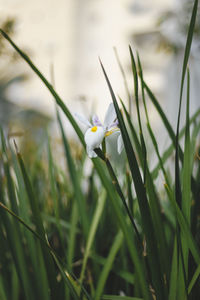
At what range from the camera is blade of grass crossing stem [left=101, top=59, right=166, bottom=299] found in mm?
182

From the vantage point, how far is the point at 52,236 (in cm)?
41

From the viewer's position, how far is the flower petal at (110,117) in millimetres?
200

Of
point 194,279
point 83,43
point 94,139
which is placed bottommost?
point 194,279

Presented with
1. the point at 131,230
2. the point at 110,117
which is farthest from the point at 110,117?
the point at 131,230

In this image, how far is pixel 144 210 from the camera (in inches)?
7.4

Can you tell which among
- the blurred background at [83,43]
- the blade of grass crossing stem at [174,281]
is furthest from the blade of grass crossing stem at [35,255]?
the blurred background at [83,43]

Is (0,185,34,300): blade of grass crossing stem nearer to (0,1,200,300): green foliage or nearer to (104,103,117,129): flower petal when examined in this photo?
(0,1,200,300): green foliage

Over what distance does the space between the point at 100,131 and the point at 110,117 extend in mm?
23

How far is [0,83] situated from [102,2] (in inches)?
93.6

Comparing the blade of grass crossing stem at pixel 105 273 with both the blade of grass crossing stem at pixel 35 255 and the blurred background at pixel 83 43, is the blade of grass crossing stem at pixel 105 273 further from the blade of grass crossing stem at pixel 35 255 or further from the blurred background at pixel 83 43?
the blurred background at pixel 83 43

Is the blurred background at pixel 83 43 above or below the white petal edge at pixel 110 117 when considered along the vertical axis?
above

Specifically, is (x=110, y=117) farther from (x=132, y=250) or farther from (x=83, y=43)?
(x=83, y=43)

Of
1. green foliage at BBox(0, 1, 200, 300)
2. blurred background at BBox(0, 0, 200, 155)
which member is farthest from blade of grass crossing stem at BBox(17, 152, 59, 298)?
blurred background at BBox(0, 0, 200, 155)

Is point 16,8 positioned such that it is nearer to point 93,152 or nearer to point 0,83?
point 0,83
